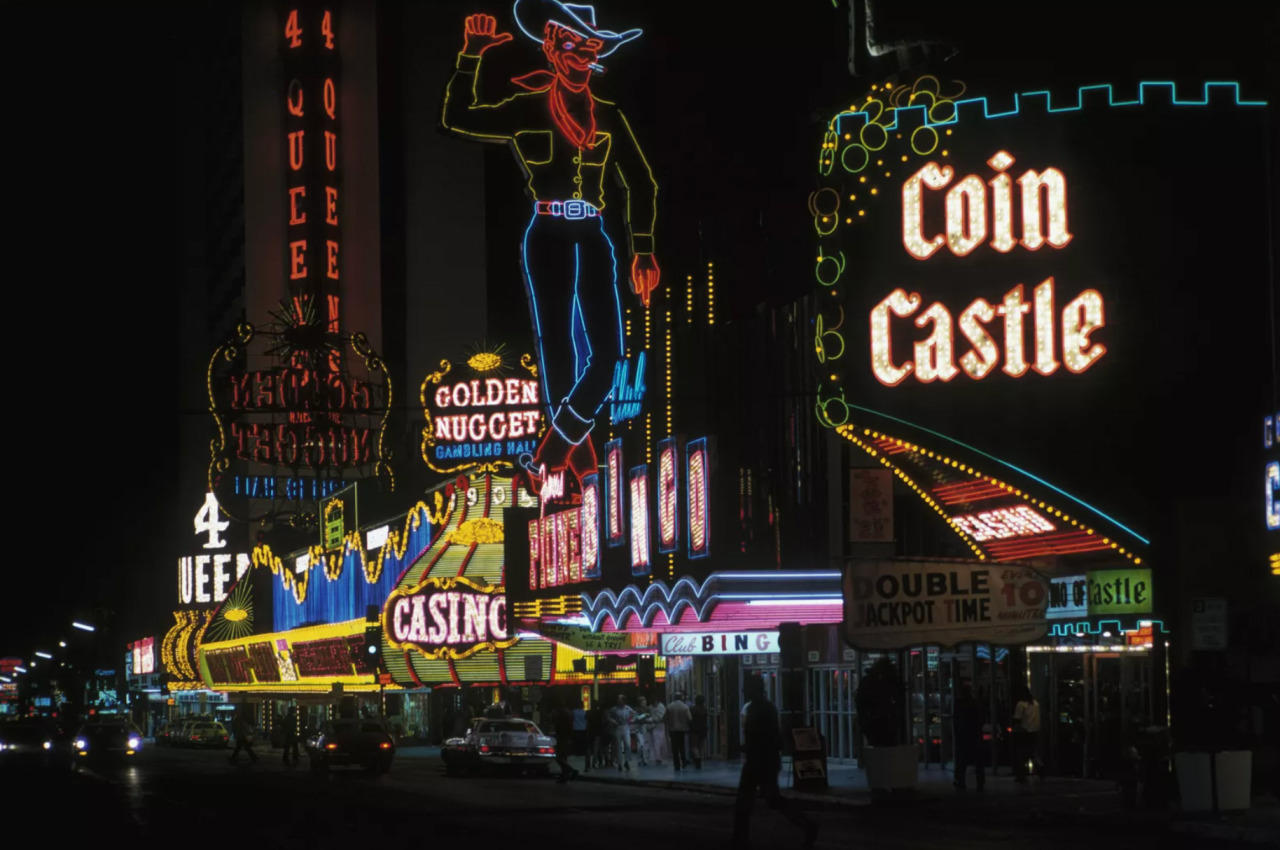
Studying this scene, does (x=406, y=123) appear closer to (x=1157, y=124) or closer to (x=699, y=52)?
(x=699, y=52)

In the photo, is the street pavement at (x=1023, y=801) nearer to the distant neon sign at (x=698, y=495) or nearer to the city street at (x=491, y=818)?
the city street at (x=491, y=818)

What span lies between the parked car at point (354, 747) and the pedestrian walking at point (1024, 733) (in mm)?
17427

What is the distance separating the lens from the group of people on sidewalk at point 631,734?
124 feet

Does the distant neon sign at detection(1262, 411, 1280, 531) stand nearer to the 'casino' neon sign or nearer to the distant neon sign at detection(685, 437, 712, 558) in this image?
the distant neon sign at detection(685, 437, 712, 558)

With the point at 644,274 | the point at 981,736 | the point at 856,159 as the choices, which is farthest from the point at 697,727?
the point at 856,159

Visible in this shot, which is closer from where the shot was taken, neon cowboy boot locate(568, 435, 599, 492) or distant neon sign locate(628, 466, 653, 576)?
distant neon sign locate(628, 466, 653, 576)

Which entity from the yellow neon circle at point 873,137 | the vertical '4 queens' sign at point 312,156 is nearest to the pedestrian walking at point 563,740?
the yellow neon circle at point 873,137

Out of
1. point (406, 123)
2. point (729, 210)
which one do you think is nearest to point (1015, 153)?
point (729, 210)

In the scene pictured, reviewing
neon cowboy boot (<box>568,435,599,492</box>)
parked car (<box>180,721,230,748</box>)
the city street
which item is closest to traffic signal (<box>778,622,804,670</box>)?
the city street

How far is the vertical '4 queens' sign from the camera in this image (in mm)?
91375

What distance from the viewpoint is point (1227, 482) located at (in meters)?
29.8

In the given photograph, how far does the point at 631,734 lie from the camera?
46438 millimetres

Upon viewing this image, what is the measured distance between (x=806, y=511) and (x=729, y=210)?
10247mm

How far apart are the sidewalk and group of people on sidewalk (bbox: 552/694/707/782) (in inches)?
40.8
